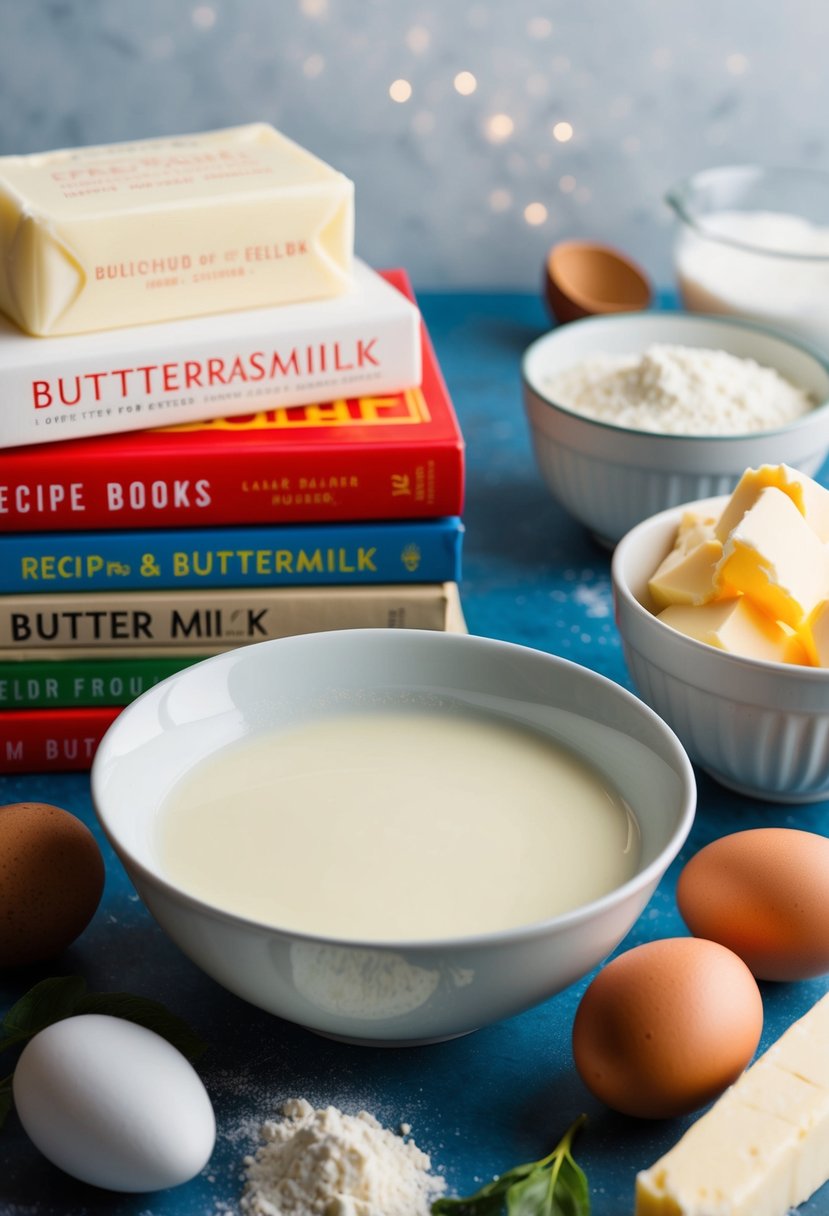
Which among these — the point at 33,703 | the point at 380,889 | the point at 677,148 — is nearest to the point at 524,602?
the point at 33,703

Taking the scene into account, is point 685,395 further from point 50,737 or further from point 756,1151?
point 756,1151

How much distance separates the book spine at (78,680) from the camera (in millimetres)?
954

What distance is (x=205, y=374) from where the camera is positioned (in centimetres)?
92

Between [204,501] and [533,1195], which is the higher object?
[204,501]

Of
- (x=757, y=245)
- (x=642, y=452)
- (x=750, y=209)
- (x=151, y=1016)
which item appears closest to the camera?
(x=151, y=1016)

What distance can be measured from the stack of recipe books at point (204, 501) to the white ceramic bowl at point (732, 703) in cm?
14

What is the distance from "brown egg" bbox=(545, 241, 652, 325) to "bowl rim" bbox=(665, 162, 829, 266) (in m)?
0.10

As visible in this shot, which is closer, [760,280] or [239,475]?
[239,475]

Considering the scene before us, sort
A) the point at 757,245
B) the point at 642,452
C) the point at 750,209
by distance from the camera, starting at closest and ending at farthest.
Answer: the point at 642,452
the point at 757,245
the point at 750,209

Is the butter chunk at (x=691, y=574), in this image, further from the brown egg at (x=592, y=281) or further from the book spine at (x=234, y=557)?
the brown egg at (x=592, y=281)

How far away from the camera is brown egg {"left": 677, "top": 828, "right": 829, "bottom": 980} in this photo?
740 mm

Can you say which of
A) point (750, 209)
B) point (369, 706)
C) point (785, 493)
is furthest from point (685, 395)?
point (750, 209)

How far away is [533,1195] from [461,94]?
1433 mm

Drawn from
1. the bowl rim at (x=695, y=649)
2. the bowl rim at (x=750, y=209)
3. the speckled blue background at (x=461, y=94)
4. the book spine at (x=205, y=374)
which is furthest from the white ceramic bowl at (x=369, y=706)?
the speckled blue background at (x=461, y=94)
